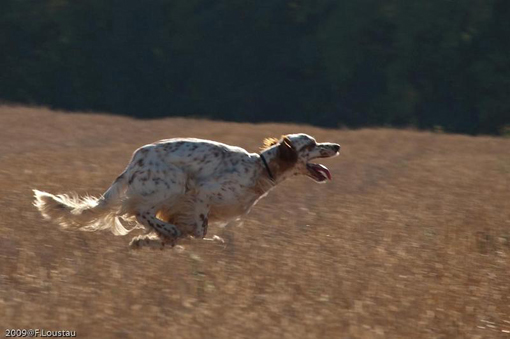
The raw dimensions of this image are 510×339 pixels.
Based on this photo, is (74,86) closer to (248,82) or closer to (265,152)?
(248,82)

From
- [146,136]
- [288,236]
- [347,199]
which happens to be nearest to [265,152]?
[288,236]

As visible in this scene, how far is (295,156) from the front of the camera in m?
8.85

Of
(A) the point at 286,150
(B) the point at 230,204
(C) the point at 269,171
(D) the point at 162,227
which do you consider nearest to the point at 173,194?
(D) the point at 162,227

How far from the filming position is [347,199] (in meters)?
13.1

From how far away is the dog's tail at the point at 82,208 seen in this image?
330 inches

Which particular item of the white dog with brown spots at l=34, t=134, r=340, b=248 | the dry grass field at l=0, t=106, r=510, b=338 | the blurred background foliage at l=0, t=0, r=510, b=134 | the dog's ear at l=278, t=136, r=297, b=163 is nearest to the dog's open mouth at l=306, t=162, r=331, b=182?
the dog's ear at l=278, t=136, r=297, b=163

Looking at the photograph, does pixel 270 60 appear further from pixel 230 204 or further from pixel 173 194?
pixel 173 194

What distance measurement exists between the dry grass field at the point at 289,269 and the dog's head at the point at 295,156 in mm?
622

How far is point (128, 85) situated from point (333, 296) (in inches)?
1447

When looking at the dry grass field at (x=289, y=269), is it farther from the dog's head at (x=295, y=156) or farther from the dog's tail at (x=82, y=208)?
the dog's head at (x=295, y=156)

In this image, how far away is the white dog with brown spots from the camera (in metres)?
8.36

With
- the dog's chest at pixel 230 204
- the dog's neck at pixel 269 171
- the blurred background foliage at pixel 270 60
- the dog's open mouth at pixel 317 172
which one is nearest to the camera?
the dog's chest at pixel 230 204

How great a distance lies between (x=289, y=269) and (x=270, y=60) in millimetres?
35925

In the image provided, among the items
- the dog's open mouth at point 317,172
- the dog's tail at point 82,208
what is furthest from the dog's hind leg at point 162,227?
the dog's open mouth at point 317,172
